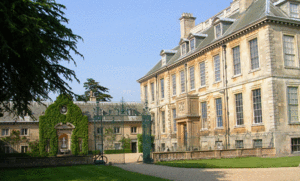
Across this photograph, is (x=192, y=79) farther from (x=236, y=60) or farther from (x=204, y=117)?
(x=236, y=60)

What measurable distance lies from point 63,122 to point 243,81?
24.7 metres

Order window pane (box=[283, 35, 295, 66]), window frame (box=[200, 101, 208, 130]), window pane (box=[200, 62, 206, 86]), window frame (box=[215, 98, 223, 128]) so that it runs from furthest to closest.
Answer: window pane (box=[200, 62, 206, 86]) < window frame (box=[200, 101, 208, 130]) < window frame (box=[215, 98, 223, 128]) < window pane (box=[283, 35, 295, 66])

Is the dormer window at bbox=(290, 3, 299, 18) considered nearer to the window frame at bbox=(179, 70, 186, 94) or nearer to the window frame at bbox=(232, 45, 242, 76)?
the window frame at bbox=(232, 45, 242, 76)

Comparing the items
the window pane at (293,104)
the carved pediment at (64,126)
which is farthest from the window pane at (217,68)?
the carved pediment at (64,126)

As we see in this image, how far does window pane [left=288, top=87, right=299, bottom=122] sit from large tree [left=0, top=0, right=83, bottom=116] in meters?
17.4

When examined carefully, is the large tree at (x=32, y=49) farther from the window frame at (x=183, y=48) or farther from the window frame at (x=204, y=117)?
the window frame at (x=183, y=48)

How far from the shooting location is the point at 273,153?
74.8 ft

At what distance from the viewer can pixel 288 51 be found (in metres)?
24.8

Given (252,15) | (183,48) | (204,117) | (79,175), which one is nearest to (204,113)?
(204,117)

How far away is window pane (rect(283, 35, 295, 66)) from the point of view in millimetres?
24656

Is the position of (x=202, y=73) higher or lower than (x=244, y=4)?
lower

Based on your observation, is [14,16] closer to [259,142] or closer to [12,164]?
[12,164]

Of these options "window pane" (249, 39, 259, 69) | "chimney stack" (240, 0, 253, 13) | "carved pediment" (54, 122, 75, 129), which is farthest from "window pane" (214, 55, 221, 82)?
"carved pediment" (54, 122, 75, 129)

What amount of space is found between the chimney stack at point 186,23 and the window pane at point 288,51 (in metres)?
18.6
